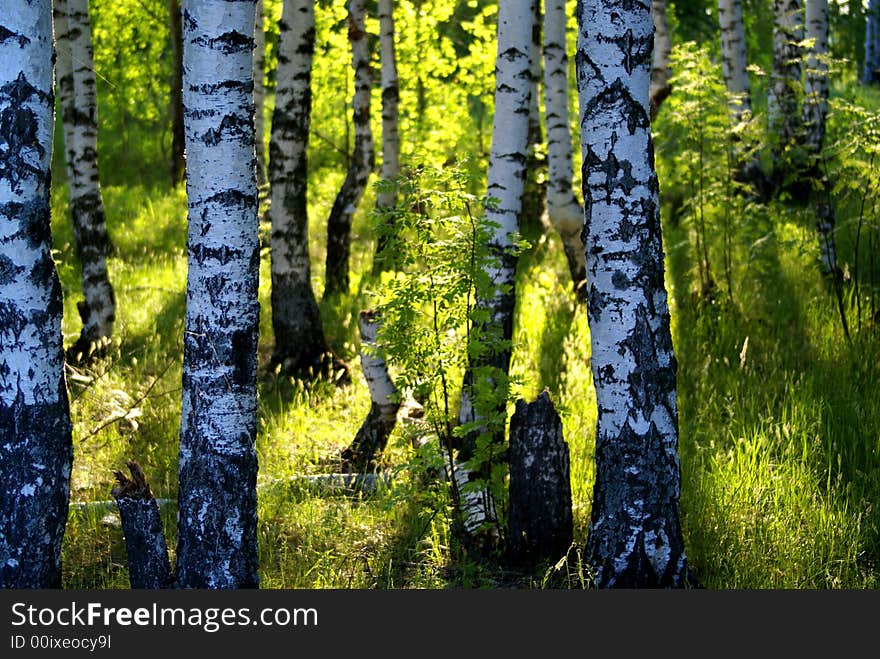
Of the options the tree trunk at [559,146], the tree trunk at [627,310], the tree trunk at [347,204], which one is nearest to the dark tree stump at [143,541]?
the tree trunk at [627,310]

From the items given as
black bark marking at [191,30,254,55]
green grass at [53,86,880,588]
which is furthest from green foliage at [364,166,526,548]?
black bark marking at [191,30,254,55]

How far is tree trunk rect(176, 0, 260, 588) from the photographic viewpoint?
3.92 m

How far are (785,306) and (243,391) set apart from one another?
5918mm

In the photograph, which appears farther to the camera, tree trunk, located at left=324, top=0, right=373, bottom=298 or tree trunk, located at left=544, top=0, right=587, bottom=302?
tree trunk, located at left=324, top=0, right=373, bottom=298

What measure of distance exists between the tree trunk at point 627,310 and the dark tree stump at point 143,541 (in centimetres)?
198

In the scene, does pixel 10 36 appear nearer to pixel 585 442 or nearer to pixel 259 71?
pixel 585 442

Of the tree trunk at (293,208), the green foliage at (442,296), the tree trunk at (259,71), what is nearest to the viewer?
the green foliage at (442,296)

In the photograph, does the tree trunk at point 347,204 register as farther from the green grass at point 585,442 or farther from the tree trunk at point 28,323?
the tree trunk at point 28,323

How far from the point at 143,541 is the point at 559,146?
606cm

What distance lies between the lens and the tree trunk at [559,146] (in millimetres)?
8969

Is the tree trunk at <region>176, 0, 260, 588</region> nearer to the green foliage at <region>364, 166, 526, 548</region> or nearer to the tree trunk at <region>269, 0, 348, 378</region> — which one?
the green foliage at <region>364, 166, 526, 548</region>

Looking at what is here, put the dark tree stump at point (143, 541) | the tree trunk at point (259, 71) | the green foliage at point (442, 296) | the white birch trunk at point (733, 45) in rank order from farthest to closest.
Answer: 1. the white birch trunk at point (733, 45)
2. the tree trunk at point (259, 71)
3. the green foliage at point (442, 296)
4. the dark tree stump at point (143, 541)

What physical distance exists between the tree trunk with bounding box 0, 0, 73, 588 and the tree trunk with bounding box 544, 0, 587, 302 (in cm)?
557

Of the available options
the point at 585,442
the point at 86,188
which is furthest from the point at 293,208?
the point at 585,442
